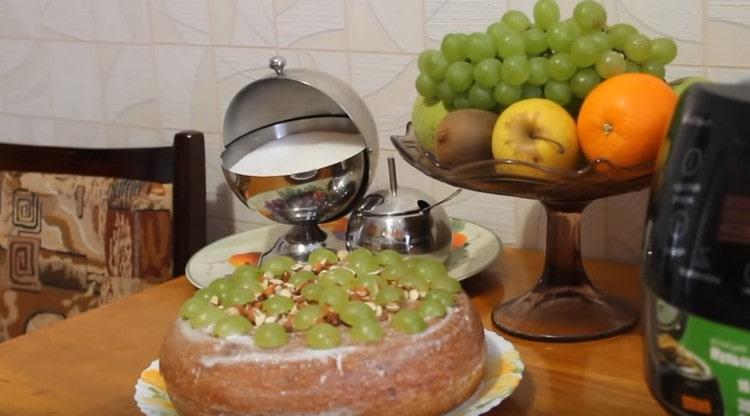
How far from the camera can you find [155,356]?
3.11ft

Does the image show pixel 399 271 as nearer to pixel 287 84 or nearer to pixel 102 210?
pixel 287 84

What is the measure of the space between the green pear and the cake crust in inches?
9.2

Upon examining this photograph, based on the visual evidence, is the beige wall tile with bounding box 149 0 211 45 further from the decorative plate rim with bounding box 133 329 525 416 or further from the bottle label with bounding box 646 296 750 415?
the bottle label with bounding box 646 296 750 415

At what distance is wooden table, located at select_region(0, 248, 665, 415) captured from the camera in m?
0.81

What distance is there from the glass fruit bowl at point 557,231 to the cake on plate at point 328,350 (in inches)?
4.4

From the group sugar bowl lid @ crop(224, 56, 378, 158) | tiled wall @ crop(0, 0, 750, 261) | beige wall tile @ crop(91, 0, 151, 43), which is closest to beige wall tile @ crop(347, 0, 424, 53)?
tiled wall @ crop(0, 0, 750, 261)

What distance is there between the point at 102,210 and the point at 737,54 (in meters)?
0.80

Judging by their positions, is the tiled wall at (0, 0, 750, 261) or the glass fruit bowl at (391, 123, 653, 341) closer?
the glass fruit bowl at (391, 123, 653, 341)

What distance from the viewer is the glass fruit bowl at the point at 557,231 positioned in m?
Answer: 0.82

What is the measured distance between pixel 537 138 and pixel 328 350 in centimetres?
25

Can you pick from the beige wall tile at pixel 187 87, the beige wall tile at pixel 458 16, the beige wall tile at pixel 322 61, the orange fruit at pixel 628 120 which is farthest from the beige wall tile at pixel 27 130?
the orange fruit at pixel 628 120

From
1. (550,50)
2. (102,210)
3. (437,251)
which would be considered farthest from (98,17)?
(550,50)

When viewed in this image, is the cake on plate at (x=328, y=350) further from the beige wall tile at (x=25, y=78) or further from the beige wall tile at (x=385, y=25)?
the beige wall tile at (x=25, y=78)

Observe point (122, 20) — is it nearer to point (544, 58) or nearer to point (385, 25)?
point (385, 25)
